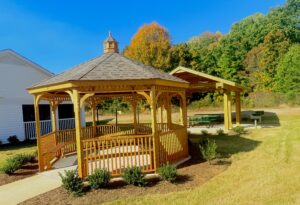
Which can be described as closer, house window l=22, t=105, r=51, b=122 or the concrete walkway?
the concrete walkway

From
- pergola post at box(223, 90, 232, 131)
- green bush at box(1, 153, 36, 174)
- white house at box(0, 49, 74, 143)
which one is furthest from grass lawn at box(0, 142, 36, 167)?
pergola post at box(223, 90, 232, 131)

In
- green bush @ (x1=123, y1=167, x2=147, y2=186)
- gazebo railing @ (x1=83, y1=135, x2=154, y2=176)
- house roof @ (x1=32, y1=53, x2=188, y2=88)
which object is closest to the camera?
green bush @ (x1=123, y1=167, x2=147, y2=186)

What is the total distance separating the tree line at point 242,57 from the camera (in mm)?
38969

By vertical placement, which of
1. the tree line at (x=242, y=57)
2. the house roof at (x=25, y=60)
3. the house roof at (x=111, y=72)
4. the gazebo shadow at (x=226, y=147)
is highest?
the tree line at (x=242, y=57)

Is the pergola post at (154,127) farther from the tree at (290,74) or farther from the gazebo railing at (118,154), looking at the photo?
the tree at (290,74)

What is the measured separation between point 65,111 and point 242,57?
34619mm

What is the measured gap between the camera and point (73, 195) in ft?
23.9

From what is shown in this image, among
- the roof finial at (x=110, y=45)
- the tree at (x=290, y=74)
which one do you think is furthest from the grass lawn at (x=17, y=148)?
the tree at (x=290, y=74)

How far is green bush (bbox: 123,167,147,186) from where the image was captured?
7738mm

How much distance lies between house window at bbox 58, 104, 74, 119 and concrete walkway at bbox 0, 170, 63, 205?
13.2 meters

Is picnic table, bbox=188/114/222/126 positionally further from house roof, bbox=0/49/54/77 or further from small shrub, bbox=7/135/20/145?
small shrub, bbox=7/135/20/145

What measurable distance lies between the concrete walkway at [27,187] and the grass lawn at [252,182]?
2718 mm

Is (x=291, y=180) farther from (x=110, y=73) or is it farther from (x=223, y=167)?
(x=110, y=73)

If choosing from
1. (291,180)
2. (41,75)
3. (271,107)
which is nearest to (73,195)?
(291,180)
